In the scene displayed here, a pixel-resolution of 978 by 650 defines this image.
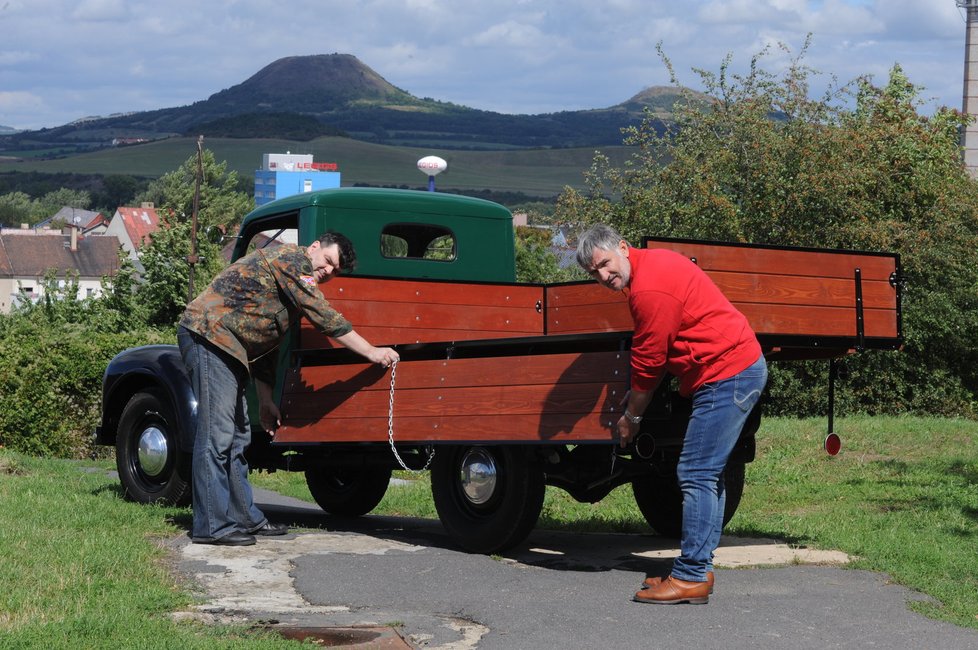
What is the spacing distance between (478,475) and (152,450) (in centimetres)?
284

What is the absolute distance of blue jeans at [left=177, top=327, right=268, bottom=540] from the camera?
7562 millimetres

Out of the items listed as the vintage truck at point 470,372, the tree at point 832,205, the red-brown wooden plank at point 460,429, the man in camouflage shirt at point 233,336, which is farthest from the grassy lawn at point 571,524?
the tree at point 832,205

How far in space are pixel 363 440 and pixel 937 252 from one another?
1614cm

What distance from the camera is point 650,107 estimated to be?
27406 millimetres

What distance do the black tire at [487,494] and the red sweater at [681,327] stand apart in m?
1.24

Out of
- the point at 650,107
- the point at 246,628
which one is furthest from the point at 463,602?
the point at 650,107

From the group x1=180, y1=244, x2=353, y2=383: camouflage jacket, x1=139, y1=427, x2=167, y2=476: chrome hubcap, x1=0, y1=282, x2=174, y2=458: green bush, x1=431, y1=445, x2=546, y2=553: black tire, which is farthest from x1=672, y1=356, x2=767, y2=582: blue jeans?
x1=0, y1=282, x2=174, y2=458: green bush

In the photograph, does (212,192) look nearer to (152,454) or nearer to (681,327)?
(152,454)

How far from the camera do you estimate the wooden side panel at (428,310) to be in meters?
8.11

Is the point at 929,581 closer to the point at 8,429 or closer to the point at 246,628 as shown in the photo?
the point at 246,628

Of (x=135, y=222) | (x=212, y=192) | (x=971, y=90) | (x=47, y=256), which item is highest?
(x=971, y=90)

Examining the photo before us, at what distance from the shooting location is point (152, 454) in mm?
9062

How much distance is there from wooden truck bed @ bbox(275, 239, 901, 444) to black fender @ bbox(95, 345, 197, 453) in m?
0.92

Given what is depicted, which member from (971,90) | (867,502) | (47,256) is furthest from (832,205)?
(47,256)
